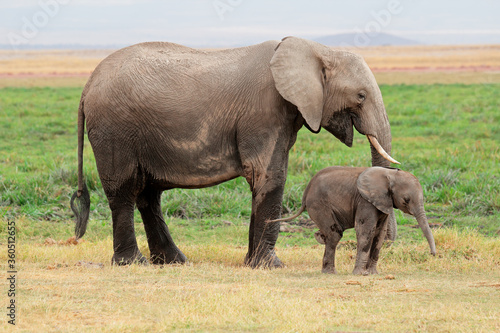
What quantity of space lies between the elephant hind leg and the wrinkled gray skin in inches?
68.6

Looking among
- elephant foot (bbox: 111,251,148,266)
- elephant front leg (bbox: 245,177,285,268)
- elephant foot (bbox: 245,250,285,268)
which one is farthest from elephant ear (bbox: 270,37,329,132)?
elephant foot (bbox: 111,251,148,266)

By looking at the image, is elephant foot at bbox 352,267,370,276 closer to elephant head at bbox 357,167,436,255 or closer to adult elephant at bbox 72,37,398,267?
elephant head at bbox 357,167,436,255

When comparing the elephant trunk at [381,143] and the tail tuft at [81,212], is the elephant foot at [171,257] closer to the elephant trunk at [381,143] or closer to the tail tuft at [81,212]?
the tail tuft at [81,212]

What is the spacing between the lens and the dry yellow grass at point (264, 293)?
17.3 ft

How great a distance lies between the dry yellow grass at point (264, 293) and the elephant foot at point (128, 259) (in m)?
0.12

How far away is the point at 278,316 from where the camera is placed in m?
5.41

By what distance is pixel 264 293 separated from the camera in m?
5.96

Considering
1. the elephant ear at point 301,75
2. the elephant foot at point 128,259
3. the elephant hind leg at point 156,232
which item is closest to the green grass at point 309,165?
the elephant hind leg at point 156,232

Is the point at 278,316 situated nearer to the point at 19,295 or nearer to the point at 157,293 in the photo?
the point at 157,293

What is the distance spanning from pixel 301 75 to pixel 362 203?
140 cm

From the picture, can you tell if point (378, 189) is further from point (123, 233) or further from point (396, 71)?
point (396, 71)

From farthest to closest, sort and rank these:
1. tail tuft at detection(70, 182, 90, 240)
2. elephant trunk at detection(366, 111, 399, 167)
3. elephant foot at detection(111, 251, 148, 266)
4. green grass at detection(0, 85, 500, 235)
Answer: green grass at detection(0, 85, 500, 235) → tail tuft at detection(70, 182, 90, 240) → elephant foot at detection(111, 251, 148, 266) → elephant trunk at detection(366, 111, 399, 167)

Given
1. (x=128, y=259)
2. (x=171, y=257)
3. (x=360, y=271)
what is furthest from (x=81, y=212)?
(x=360, y=271)

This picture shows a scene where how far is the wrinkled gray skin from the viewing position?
702cm
